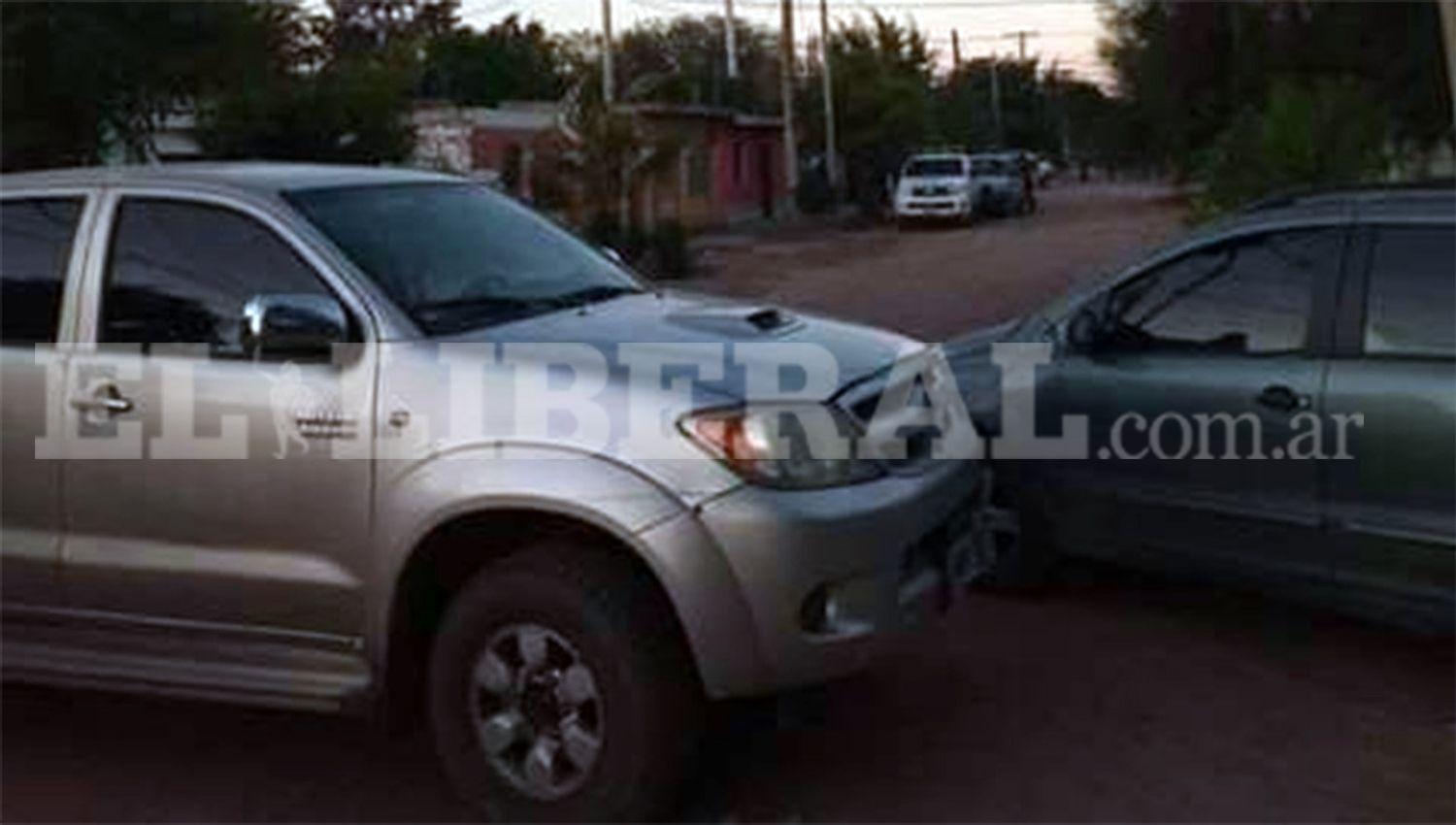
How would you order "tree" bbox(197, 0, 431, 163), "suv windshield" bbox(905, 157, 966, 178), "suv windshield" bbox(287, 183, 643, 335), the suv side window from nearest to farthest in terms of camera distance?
"suv windshield" bbox(287, 183, 643, 335)
the suv side window
"tree" bbox(197, 0, 431, 163)
"suv windshield" bbox(905, 157, 966, 178)

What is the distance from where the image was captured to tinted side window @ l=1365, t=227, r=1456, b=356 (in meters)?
6.18

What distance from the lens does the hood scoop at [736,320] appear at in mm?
5578

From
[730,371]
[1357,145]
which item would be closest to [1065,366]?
[730,371]

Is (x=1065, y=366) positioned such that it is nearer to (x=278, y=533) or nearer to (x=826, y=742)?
(x=826, y=742)

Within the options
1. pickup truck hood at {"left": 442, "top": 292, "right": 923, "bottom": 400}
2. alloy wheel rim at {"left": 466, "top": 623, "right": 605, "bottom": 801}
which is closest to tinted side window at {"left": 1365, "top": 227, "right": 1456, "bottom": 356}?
pickup truck hood at {"left": 442, "top": 292, "right": 923, "bottom": 400}

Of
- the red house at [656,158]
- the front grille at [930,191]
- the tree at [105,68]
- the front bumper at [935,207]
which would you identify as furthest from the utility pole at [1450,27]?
the front grille at [930,191]

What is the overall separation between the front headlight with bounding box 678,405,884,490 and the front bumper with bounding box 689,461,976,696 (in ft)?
0.15

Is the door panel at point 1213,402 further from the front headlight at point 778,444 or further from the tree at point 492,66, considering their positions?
the tree at point 492,66

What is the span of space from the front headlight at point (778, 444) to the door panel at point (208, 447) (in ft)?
3.09

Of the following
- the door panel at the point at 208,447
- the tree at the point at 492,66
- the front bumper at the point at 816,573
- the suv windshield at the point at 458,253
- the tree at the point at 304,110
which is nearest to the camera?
the front bumper at the point at 816,573

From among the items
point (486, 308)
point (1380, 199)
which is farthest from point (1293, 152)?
point (486, 308)

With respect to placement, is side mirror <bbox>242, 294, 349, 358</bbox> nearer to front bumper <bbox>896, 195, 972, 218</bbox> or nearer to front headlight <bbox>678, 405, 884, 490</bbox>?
front headlight <bbox>678, 405, 884, 490</bbox>

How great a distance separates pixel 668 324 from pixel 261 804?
1788 mm

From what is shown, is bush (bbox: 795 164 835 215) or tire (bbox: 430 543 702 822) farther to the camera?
bush (bbox: 795 164 835 215)
